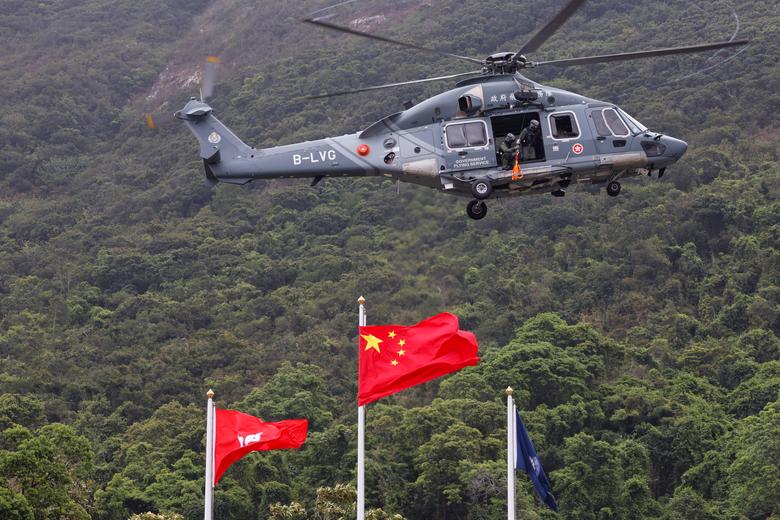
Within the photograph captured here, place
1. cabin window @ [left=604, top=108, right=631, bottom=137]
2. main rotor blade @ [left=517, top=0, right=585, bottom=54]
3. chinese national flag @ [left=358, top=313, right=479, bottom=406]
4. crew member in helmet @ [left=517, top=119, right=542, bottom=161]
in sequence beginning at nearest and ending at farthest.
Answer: chinese national flag @ [left=358, top=313, right=479, bottom=406] < main rotor blade @ [left=517, top=0, right=585, bottom=54] < crew member in helmet @ [left=517, top=119, right=542, bottom=161] < cabin window @ [left=604, top=108, right=631, bottom=137]

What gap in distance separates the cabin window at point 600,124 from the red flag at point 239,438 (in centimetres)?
1082

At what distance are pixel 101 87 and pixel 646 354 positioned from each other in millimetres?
56161

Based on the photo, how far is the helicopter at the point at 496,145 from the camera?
3077 centimetres

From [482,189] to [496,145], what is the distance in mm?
1050

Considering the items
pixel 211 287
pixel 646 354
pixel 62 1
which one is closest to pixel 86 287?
pixel 211 287

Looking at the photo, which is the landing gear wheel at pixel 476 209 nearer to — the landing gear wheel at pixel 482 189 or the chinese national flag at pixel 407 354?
the landing gear wheel at pixel 482 189

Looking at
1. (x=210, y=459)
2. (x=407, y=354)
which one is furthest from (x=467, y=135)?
(x=210, y=459)

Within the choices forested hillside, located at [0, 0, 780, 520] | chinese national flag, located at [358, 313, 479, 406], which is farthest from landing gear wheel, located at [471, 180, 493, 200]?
forested hillside, located at [0, 0, 780, 520]

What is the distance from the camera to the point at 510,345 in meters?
61.8

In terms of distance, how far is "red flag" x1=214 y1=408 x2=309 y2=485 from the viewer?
78.3ft

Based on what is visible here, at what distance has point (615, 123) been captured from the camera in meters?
31.5

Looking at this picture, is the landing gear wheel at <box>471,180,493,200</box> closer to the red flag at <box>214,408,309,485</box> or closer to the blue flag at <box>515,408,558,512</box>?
the blue flag at <box>515,408,558,512</box>

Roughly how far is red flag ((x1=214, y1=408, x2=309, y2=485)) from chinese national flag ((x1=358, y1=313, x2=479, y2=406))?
162 centimetres

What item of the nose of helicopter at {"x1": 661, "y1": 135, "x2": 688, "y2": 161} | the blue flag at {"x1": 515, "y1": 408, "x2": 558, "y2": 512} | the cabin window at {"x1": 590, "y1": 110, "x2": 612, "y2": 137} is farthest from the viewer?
the nose of helicopter at {"x1": 661, "y1": 135, "x2": 688, "y2": 161}
